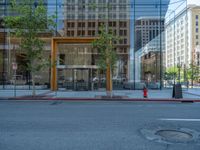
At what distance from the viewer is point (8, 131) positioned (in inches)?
301

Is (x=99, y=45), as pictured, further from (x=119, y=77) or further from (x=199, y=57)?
(x=199, y=57)

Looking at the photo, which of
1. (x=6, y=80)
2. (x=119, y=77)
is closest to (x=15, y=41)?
(x=6, y=80)

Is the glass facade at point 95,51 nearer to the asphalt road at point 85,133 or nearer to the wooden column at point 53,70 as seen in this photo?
the wooden column at point 53,70

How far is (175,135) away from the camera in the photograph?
7195 millimetres

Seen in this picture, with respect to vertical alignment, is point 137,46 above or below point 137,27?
below

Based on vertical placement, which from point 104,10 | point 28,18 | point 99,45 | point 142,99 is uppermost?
point 104,10

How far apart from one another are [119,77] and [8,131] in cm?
2155

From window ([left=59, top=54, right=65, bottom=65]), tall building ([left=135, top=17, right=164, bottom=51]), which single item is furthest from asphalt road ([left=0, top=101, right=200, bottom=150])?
tall building ([left=135, top=17, right=164, bottom=51])

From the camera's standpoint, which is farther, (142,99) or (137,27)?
(137,27)

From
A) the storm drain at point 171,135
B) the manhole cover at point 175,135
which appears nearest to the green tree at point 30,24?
the storm drain at point 171,135

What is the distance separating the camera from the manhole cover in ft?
22.1

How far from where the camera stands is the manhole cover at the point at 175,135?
22.1ft

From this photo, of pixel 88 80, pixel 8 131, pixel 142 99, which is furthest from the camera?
pixel 88 80

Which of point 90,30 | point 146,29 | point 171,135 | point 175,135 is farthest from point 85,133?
point 146,29
